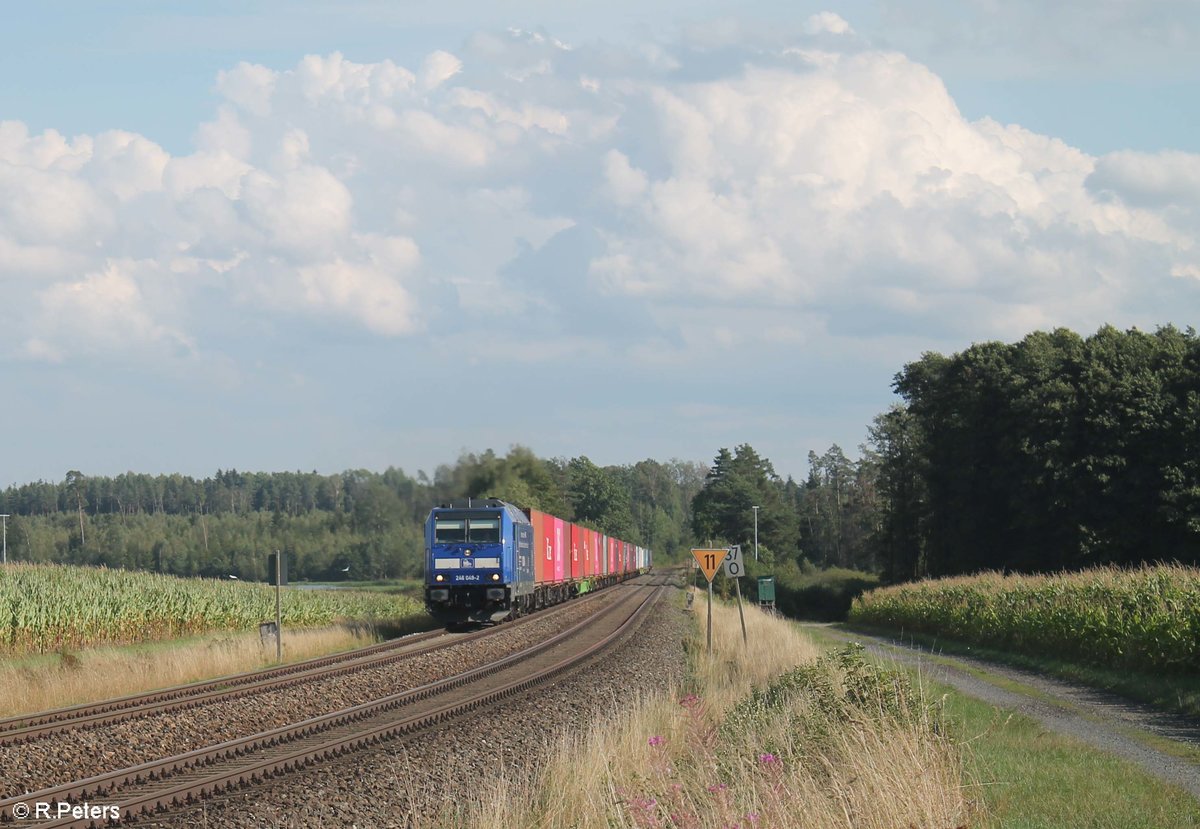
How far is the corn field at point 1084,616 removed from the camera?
68.5 ft

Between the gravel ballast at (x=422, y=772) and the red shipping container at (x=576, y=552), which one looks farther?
the red shipping container at (x=576, y=552)

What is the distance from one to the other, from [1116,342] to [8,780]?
174 feet

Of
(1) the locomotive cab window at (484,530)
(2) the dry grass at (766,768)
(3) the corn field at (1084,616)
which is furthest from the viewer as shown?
(1) the locomotive cab window at (484,530)

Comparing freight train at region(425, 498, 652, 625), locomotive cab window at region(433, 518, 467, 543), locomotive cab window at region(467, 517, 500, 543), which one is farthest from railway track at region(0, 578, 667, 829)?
locomotive cab window at region(433, 518, 467, 543)

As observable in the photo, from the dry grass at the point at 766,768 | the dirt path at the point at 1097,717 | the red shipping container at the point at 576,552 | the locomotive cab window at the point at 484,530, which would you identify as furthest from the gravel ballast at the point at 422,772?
the red shipping container at the point at 576,552

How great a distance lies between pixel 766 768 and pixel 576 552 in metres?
45.9

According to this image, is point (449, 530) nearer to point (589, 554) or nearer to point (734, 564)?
point (734, 564)

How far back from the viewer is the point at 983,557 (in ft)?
203

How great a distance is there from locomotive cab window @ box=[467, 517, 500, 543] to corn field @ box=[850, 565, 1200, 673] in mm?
13924

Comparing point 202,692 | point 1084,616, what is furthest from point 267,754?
point 1084,616

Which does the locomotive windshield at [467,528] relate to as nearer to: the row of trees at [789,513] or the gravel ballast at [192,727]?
the gravel ballast at [192,727]

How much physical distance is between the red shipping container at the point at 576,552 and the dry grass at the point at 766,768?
36575 mm

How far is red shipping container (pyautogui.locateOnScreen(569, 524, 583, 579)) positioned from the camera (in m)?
52.7

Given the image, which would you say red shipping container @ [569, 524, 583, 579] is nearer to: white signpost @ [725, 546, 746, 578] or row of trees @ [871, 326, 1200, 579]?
row of trees @ [871, 326, 1200, 579]
